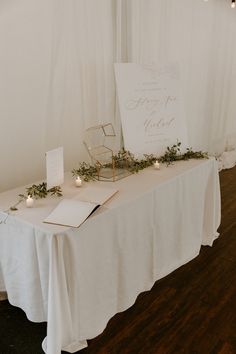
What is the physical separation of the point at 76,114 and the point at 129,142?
54cm

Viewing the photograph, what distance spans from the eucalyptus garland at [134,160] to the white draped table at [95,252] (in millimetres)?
71

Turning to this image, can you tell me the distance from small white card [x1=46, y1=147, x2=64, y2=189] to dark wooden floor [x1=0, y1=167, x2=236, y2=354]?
0.73 meters

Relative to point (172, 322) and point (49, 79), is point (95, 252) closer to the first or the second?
point (172, 322)

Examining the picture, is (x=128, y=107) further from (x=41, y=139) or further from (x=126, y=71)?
(x=41, y=139)

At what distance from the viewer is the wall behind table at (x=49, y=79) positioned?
6.16 ft

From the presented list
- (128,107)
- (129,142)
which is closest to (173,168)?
(129,142)

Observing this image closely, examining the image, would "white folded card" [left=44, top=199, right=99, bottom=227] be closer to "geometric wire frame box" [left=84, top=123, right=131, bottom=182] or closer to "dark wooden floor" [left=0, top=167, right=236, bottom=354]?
"geometric wire frame box" [left=84, top=123, right=131, bottom=182]

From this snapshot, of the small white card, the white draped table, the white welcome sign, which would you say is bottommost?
the white draped table

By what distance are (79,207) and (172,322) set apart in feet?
2.68

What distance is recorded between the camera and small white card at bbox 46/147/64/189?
61.9 inches

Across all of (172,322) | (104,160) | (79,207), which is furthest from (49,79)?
(172,322)

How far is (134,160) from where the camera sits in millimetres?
2006

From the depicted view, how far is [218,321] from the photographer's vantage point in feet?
5.43

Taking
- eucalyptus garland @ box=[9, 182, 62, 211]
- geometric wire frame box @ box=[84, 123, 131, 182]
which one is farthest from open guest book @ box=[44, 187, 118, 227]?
geometric wire frame box @ box=[84, 123, 131, 182]
